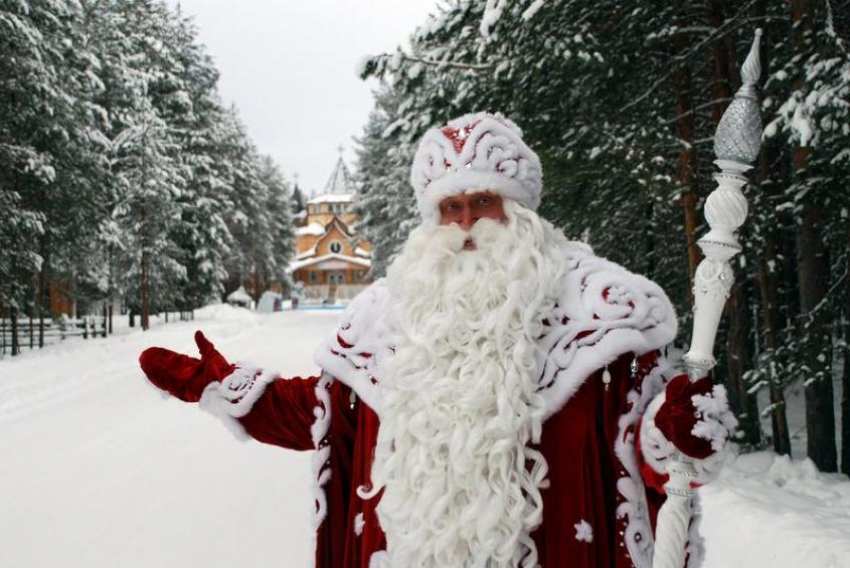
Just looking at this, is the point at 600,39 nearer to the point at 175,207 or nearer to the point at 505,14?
the point at 505,14

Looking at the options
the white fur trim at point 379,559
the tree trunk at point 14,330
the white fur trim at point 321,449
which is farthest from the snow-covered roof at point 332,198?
the white fur trim at point 379,559

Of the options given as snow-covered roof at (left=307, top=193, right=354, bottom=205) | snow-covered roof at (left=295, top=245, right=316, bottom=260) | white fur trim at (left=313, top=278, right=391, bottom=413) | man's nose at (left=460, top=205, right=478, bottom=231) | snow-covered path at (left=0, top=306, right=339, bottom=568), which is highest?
snow-covered roof at (left=307, top=193, right=354, bottom=205)

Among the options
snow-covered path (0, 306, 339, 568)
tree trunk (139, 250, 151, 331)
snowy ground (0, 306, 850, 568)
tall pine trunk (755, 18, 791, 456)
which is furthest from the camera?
tree trunk (139, 250, 151, 331)

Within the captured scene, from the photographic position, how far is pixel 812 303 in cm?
671

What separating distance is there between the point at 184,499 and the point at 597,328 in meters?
5.20

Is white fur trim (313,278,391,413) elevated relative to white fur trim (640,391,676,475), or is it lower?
elevated

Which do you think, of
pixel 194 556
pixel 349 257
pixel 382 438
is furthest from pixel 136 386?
pixel 349 257

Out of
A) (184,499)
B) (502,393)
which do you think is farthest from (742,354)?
(502,393)

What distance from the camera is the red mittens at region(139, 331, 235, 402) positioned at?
8.49 feet

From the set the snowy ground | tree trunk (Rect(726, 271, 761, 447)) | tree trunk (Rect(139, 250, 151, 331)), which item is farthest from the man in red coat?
tree trunk (Rect(139, 250, 151, 331))

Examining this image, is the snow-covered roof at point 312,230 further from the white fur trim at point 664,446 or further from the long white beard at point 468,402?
the white fur trim at point 664,446

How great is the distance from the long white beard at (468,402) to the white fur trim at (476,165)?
0.37 ft

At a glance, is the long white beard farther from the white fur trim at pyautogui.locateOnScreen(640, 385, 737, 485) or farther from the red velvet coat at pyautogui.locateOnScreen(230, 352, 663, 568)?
the white fur trim at pyautogui.locateOnScreen(640, 385, 737, 485)

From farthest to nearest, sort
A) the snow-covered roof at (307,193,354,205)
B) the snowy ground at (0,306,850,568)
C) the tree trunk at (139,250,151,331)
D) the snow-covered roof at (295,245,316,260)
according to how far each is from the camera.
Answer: the snow-covered roof at (307,193,354,205)
the snow-covered roof at (295,245,316,260)
the tree trunk at (139,250,151,331)
the snowy ground at (0,306,850,568)
